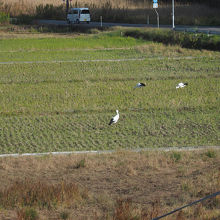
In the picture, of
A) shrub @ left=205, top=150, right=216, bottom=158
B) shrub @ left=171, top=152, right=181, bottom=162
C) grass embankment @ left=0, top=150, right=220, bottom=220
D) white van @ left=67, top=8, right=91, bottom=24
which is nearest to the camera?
grass embankment @ left=0, top=150, right=220, bottom=220

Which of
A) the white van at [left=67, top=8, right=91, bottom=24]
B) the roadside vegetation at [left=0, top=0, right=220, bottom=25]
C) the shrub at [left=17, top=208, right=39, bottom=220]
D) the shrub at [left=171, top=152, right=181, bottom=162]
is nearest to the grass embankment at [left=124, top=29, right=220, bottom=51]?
the roadside vegetation at [left=0, top=0, right=220, bottom=25]

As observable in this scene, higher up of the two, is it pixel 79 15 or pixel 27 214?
pixel 79 15

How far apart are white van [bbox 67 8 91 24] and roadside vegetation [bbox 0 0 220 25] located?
389 cm

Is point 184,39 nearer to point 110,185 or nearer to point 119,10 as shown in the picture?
point 110,185

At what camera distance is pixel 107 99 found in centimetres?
1642

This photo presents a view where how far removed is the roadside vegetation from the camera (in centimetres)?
5026

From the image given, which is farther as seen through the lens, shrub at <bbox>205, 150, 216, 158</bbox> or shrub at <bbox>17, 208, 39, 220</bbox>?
shrub at <bbox>205, 150, 216, 158</bbox>

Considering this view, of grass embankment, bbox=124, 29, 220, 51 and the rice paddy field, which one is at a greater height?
grass embankment, bbox=124, 29, 220, 51

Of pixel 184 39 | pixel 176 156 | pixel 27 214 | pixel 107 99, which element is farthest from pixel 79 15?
pixel 27 214

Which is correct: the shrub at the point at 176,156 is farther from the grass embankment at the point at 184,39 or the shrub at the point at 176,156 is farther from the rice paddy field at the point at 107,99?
the grass embankment at the point at 184,39

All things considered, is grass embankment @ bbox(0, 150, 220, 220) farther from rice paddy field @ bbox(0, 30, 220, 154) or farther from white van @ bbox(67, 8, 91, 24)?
white van @ bbox(67, 8, 91, 24)

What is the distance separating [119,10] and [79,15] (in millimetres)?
10306

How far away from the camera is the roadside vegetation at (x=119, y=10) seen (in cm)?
5026

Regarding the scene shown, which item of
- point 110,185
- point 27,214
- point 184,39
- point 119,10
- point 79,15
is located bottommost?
point 110,185
